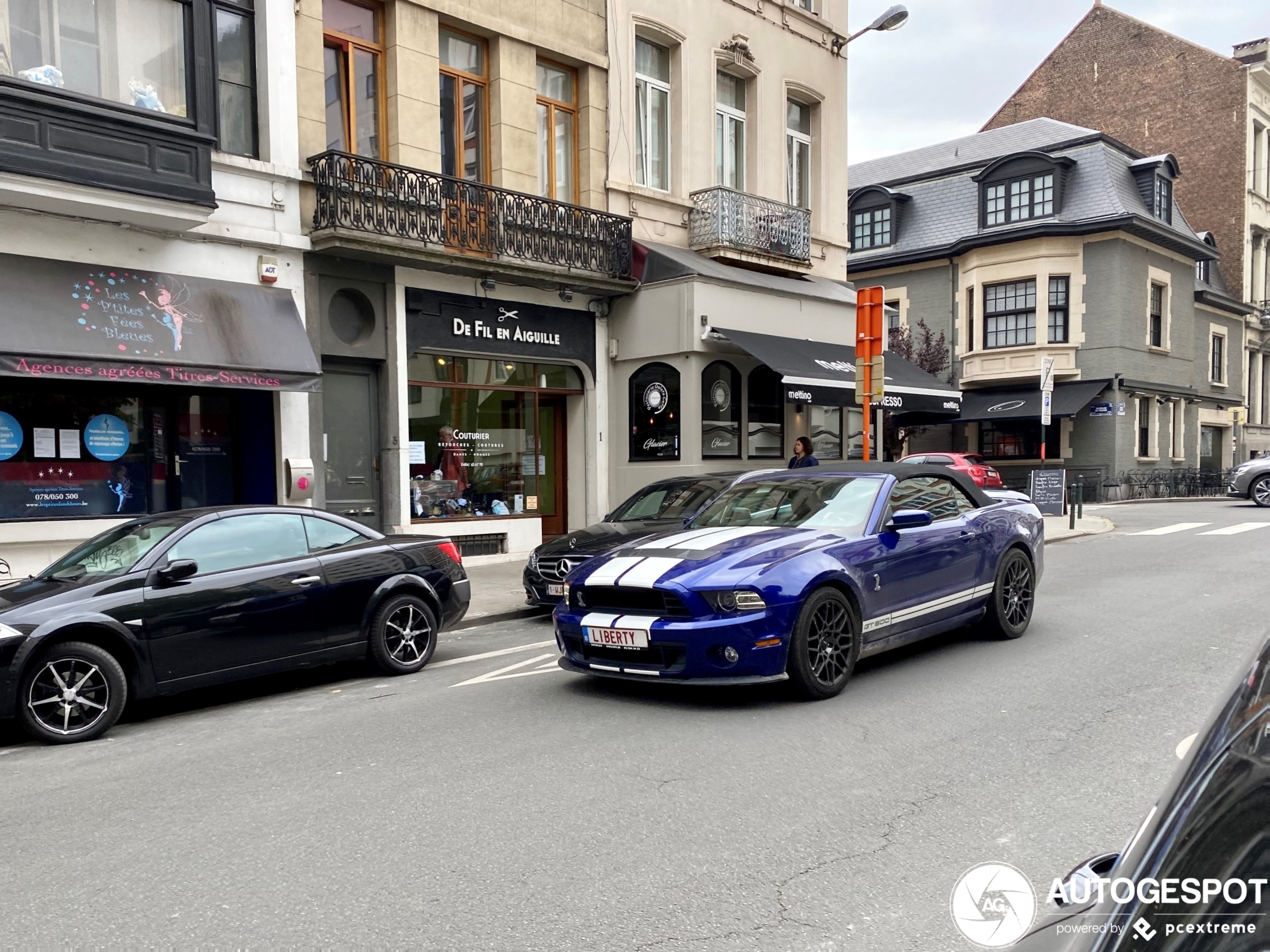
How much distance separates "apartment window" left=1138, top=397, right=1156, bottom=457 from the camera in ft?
108

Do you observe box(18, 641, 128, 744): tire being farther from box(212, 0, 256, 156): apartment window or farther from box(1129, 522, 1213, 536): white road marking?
box(1129, 522, 1213, 536): white road marking

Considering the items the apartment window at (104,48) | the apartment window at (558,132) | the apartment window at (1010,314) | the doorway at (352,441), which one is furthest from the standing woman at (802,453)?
the apartment window at (1010,314)

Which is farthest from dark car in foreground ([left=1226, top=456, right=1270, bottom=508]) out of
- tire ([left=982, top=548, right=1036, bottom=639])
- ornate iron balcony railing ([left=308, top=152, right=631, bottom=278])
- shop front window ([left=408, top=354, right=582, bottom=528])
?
tire ([left=982, top=548, right=1036, bottom=639])

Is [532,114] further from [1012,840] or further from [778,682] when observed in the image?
[1012,840]

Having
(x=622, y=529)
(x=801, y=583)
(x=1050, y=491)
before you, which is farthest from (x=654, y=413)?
(x=801, y=583)

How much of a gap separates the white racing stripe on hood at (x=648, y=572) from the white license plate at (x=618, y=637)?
0.28 m

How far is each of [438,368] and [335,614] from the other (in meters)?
7.88

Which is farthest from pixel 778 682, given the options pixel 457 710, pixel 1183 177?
pixel 1183 177

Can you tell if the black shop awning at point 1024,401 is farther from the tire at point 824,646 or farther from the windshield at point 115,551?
the windshield at point 115,551

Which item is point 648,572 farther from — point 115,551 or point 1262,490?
point 1262,490

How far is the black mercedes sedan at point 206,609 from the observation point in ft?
20.1

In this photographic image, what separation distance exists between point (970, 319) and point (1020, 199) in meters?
4.19

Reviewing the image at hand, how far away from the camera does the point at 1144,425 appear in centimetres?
3350

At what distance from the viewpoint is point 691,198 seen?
17.9 m
